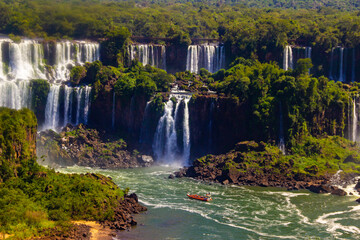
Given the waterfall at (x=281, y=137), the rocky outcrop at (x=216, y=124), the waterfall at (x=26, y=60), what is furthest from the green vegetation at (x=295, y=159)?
the waterfall at (x=26, y=60)

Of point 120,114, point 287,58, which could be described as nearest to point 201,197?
point 120,114

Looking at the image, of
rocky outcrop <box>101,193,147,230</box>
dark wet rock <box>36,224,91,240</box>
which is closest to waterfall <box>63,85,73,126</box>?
rocky outcrop <box>101,193,147,230</box>

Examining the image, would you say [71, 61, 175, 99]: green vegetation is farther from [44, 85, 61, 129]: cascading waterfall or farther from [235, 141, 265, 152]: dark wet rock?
[235, 141, 265, 152]: dark wet rock

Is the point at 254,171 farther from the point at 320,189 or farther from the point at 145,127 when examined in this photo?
Answer: the point at 145,127

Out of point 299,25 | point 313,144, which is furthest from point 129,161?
point 299,25

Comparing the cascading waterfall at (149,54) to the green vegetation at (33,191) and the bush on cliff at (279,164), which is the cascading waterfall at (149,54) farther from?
the green vegetation at (33,191)

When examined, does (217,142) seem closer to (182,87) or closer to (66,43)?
(182,87)
